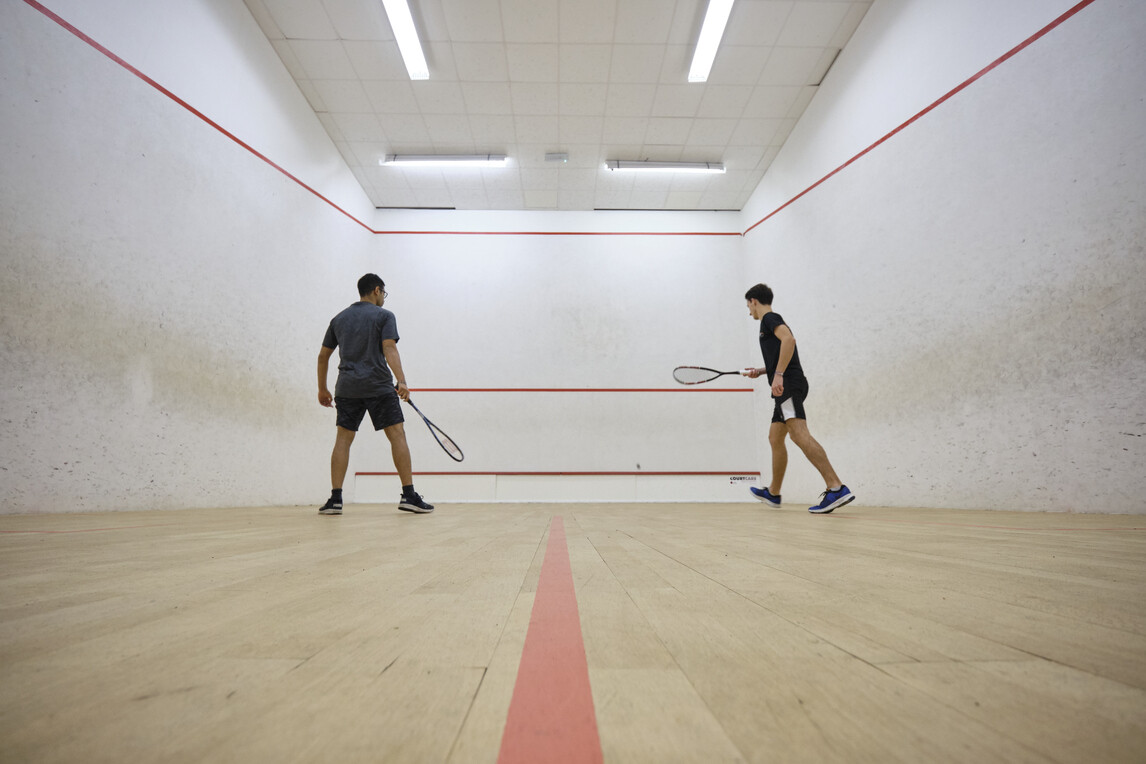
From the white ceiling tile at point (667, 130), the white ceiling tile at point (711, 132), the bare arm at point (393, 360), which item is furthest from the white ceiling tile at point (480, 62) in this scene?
the bare arm at point (393, 360)

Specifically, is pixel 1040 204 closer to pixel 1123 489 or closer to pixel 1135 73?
pixel 1135 73

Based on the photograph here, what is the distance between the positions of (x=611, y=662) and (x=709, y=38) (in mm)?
5225

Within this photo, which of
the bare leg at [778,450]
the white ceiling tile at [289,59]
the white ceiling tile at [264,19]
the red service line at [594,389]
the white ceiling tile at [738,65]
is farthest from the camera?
the red service line at [594,389]

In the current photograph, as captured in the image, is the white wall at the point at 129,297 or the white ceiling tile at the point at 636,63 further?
the white ceiling tile at the point at 636,63

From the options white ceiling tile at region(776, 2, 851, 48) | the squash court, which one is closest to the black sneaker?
the squash court

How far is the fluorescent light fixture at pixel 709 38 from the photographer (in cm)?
416

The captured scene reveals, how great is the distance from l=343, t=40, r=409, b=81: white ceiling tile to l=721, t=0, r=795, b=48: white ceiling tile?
2856mm

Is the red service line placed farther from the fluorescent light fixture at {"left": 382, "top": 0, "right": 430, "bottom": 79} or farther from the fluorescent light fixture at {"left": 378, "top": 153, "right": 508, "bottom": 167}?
the fluorescent light fixture at {"left": 382, "top": 0, "right": 430, "bottom": 79}

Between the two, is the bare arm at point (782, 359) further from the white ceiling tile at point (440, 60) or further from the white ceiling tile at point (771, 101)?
the white ceiling tile at point (440, 60)

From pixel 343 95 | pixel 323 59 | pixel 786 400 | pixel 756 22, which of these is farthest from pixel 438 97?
pixel 786 400

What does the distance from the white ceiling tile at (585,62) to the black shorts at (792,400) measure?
3.34 meters

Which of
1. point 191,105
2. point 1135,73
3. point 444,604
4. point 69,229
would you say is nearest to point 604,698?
point 444,604

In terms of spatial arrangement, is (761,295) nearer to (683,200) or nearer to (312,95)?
(683,200)

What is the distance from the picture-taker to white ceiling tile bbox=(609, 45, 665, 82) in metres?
4.60
